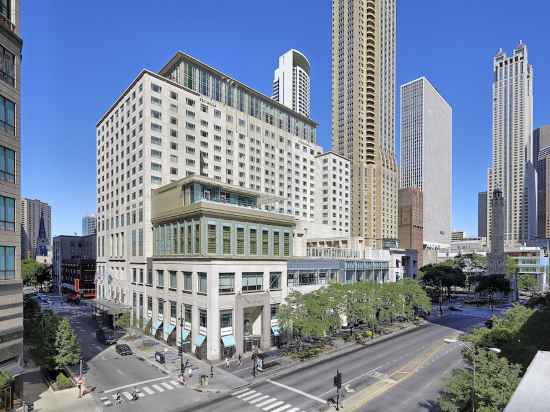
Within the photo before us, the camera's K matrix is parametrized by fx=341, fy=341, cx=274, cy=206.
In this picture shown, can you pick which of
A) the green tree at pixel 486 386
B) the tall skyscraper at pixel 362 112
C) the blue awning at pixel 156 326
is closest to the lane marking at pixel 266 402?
the green tree at pixel 486 386

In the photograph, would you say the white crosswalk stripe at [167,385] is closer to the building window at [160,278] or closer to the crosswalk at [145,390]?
the crosswalk at [145,390]

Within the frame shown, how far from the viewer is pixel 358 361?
145 feet

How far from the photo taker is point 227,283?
4684 cm

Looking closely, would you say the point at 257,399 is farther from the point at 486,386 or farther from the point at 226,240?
the point at 226,240

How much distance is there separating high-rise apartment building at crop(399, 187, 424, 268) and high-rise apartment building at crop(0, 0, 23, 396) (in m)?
170

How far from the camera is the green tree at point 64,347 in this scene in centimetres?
3528

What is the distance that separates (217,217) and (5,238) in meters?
23.8

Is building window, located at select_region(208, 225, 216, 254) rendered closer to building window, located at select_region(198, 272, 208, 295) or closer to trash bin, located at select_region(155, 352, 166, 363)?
building window, located at select_region(198, 272, 208, 295)

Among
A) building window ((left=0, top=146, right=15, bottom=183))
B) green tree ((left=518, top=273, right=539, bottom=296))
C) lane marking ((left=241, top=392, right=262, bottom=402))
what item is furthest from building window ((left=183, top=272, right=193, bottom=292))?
green tree ((left=518, top=273, right=539, bottom=296))

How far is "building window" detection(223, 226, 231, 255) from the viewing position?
4800 cm

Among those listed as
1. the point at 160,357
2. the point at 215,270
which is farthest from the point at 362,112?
the point at 160,357

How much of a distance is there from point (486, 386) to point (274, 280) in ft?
114

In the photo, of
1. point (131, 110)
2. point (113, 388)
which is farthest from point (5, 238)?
point (131, 110)

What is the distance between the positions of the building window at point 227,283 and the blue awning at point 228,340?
5.85 metres
